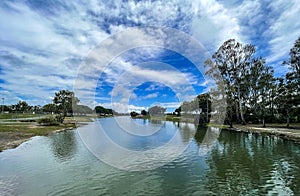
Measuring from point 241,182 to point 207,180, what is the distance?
1.91m

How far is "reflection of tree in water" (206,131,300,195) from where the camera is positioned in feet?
38.6

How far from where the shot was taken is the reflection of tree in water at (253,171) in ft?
38.6

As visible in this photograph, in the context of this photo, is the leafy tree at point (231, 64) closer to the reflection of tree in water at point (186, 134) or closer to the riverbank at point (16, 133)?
the reflection of tree in water at point (186, 134)

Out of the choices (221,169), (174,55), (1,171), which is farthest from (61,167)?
(174,55)

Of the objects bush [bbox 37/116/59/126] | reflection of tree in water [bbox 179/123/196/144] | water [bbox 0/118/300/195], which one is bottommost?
water [bbox 0/118/300/195]

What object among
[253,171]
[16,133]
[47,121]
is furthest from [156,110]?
[253,171]

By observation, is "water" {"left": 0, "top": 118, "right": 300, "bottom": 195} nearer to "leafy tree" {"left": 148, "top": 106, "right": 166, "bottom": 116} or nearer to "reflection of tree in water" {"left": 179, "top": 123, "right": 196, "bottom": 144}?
"reflection of tree in water" {"left": 179, "top": 123, "right": 196, "bottom": 144}

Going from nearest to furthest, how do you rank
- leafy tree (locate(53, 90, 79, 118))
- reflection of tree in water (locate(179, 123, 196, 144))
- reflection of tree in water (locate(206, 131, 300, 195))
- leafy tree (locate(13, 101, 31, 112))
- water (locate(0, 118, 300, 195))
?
water (locate(0, 118, 300, 195))
reflection of tree in water (locate(206, 131, 300, 195))
reflection of tree in water (locate(179, 123, 196, 144))
leafy tree (locate(53, 90, 79, 118))
leafy tree (locate(13, 101, 31, 112))

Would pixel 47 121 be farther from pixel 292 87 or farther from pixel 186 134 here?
pixel 292 87

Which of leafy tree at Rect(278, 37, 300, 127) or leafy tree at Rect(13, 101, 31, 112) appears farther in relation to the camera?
leafy tree at Rect(13, 101, 31, 112)

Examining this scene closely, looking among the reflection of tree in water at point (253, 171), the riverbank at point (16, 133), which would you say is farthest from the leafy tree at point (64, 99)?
the reflection of tree in water at point (253, 171)

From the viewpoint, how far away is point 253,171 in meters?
15.0

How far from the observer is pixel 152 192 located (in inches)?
442

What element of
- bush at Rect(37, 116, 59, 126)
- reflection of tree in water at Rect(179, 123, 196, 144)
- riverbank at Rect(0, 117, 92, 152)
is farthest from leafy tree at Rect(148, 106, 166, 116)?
riverbank at Rect(0, 117, 92, 152)
